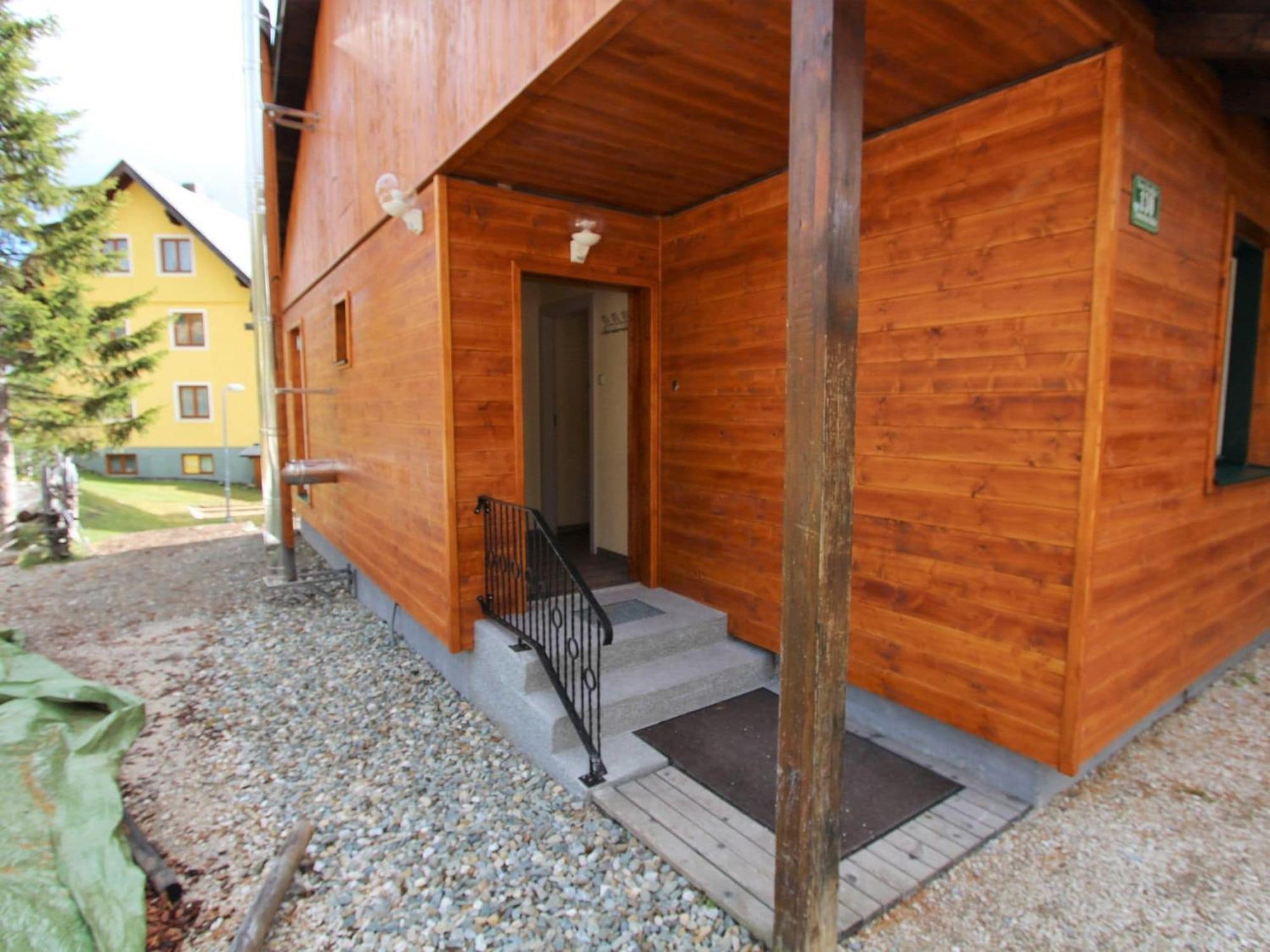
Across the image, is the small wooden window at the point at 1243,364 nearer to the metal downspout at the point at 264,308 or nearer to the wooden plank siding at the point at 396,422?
the wooden plank siding at the point at 396,422

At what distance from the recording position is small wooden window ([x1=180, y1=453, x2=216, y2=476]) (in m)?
16.3

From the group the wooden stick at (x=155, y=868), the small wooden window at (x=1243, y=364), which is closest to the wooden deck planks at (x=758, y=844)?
the wooden stick at (x=155, y=868)

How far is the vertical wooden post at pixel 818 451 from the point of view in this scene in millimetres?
1590

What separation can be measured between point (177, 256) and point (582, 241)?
16.5 metres

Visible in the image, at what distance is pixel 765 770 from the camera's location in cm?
279

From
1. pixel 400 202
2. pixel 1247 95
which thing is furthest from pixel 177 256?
pixel 1247 95

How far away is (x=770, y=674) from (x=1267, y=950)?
2102mm

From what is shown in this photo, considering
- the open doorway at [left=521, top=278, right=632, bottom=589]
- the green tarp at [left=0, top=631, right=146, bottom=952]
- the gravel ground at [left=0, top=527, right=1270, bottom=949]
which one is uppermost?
the open doorway at [left=521, top=278, right=632, bottom=589]

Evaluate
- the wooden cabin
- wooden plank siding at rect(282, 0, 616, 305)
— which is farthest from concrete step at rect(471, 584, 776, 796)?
wooden plank siding at rect(282, 0, 616, 305)

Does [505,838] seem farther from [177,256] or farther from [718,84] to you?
[177,256]

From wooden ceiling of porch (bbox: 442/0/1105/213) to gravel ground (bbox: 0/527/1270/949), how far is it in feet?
8.94

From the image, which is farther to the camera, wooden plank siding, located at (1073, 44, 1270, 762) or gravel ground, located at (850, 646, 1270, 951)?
wooden plank siding, located at (1073, 44, 1270, 762)

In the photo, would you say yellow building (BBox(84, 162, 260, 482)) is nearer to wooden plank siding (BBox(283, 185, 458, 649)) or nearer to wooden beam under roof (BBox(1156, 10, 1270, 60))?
wooden plank siding (BBox(283, 185, 458, 649))

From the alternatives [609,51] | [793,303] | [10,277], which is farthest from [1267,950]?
[10,277]
